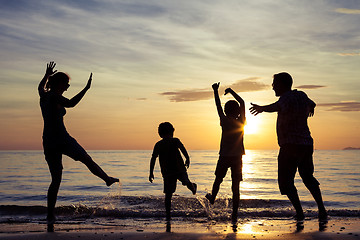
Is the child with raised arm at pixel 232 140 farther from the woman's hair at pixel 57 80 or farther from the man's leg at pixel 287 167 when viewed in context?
the woman's hair at pixel 57 80

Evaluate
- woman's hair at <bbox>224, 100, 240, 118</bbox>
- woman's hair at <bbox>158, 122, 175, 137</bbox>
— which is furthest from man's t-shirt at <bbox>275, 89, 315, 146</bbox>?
woman's hair at <bbox>158, 122, 175, 137</bbox>

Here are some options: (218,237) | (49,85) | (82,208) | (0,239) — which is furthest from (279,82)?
(82,208)

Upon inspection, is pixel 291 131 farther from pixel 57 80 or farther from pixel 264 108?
pixel 57 80

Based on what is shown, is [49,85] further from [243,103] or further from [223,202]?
[223,202]

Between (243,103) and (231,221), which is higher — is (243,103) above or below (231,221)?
above

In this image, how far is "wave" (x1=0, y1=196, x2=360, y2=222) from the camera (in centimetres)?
794

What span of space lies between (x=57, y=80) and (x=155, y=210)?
172 inches

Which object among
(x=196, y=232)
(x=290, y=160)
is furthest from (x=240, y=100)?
(x=196, y=232)

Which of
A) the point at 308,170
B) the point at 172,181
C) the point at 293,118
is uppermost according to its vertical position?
the point at 293,118

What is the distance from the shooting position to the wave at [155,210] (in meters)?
7.94

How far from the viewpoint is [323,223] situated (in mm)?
6195

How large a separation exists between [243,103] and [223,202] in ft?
14.2

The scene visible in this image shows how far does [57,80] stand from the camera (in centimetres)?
588

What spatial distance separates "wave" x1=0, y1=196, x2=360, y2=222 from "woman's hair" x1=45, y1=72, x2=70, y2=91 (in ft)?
9.92
